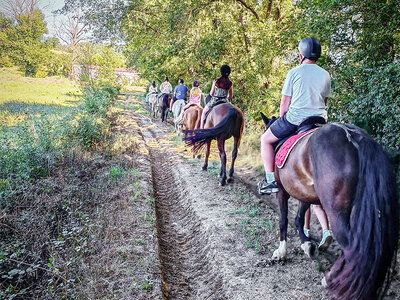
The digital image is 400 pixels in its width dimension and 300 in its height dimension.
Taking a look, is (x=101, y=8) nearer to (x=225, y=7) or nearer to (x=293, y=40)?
(x=225, y=7)

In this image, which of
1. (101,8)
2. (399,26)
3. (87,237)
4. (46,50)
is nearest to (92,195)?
(87,237)

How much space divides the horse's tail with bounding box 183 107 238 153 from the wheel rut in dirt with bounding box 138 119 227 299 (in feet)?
4.25

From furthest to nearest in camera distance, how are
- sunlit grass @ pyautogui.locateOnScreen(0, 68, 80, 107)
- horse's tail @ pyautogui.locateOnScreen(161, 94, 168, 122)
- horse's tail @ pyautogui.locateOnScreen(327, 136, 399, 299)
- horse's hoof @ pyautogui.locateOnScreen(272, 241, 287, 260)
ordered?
sunlit grass @ pyautogui.locateOnScreen(0, 68, 80, 107), horse's tail @ pyautogui.locateOnScreen(161, 94, 168, 122), horse's hoof @ pyautogui.locateOnScreen(272, 241, 287, 260), horse's tail @ pyautogui.locateOnScreen(327, 136, 399, 299)

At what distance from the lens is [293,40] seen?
6.77 meters

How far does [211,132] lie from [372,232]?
178 inches

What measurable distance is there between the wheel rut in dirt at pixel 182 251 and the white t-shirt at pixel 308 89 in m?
2.39

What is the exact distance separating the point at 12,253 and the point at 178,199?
357cm

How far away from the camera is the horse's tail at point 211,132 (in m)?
6.29

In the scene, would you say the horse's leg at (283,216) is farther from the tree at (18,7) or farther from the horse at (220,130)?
the tree at (18,7)

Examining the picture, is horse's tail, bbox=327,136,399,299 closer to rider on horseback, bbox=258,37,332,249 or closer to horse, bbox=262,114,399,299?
horse, bbox=262,114,399,299

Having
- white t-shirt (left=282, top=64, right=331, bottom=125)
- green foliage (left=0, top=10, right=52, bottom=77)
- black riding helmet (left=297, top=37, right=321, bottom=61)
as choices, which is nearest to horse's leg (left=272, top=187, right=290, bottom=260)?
white t-shirt (left=282, top=64, right=331, bottom=125)

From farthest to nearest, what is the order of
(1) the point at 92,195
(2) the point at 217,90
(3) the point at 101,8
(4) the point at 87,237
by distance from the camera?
(3) the point at 101,8 → (2) the point at 217,90 → (1) the point at 92,195 → (4) the point at 87,237

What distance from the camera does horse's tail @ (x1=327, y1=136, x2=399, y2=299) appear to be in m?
2.16

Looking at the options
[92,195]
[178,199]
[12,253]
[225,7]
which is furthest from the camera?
[225,7]
